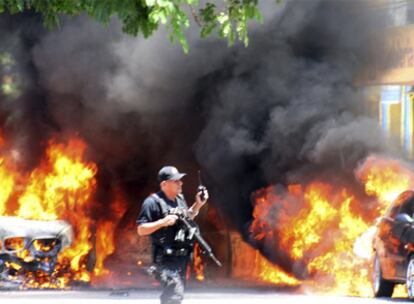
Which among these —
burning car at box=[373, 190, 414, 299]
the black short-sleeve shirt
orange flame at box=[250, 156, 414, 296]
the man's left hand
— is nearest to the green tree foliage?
the man's left hand

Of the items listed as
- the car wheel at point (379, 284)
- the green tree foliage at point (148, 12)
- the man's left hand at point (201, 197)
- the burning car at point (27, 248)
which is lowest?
the car wheel at point (379, 284)

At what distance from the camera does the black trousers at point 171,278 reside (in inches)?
434

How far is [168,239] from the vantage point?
36.3ft

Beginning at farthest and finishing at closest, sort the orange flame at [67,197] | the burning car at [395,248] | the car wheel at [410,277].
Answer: the orange flame at [67,197] < the burning car at [395,248] < the car wheel at [410,277]

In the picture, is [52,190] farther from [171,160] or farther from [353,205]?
[353,205]

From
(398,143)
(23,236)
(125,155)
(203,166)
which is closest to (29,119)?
(125,155)

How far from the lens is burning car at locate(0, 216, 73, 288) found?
60.1 feet

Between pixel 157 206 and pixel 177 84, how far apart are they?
11.3m

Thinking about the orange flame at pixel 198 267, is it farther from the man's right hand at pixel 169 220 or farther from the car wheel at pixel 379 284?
the man's right hand at pixel 169 220

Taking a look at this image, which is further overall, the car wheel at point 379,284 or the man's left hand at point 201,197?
the car wheel at point 379,284

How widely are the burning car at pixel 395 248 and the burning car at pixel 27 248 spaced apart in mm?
4871

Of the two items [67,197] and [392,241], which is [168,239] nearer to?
[392,241]

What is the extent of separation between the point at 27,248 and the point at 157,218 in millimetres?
7657

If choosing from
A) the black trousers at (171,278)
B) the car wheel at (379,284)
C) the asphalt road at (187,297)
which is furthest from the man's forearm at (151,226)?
the car wheel at (379,284)
